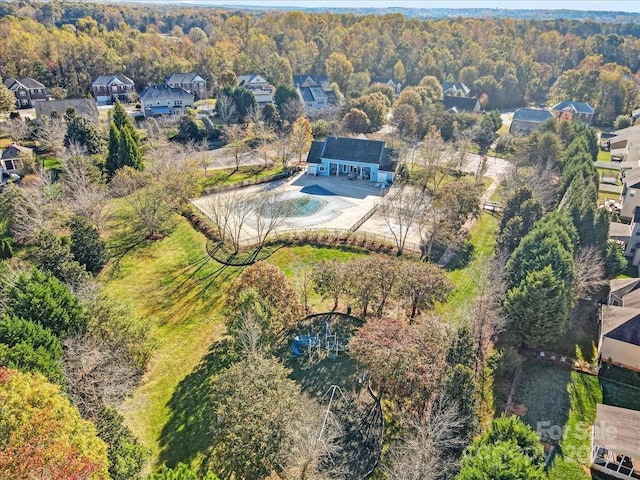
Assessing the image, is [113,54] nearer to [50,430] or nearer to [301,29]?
[301,29]

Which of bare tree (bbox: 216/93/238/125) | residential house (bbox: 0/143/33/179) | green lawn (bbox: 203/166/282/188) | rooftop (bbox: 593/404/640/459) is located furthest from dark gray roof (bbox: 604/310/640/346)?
bare tree (bbox: 216/93/238/125)

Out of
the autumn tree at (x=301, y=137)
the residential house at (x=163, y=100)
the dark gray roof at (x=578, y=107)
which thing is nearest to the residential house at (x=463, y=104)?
the dark gray roof at (x=578, y=107)

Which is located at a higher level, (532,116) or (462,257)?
(532,116)

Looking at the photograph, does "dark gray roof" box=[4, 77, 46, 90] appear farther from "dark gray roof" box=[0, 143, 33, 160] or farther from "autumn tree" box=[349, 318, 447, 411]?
"autumn tree" box=[349, 318, 447, 411]

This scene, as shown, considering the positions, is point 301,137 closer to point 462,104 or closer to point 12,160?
point 12,160

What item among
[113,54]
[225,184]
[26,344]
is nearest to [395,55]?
[113,54]

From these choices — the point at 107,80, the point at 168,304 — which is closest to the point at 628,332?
the point at 168,304

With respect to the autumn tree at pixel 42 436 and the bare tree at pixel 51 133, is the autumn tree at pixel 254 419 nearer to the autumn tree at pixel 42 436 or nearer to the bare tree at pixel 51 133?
the autumn tree at pixel 42 436
